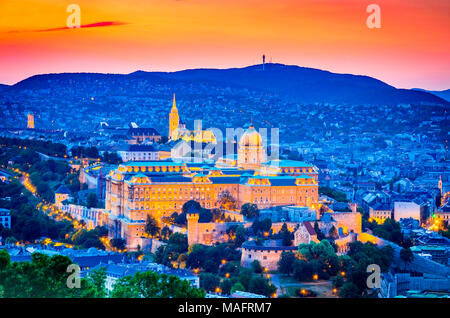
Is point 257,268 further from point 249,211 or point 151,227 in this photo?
point 151,227

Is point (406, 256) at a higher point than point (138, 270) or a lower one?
lower

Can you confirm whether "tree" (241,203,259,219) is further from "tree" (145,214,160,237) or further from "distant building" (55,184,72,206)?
"distant building" (55,184,72,206)

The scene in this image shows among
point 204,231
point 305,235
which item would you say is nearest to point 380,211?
point 204,231

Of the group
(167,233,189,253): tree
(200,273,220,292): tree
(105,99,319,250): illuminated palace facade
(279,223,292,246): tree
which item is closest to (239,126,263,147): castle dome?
(105,99,319,250): illuminated palace facade

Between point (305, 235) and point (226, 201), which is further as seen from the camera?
point (226, 201)

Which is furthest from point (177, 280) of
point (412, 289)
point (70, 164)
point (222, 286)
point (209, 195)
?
point (70, 164)

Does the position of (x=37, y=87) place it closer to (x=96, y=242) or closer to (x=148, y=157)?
(x=148, y=157)
